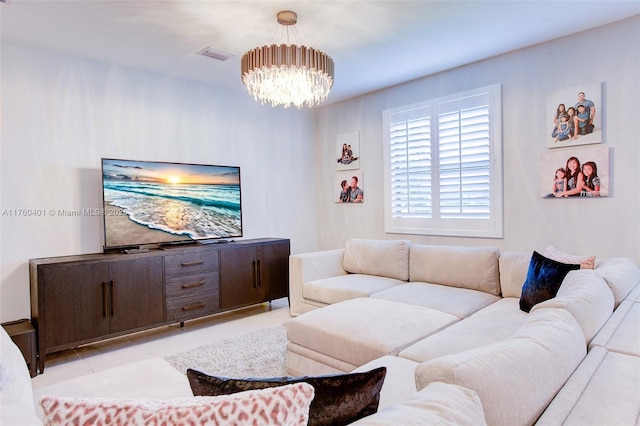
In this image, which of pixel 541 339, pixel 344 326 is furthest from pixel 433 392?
pixel 344 326

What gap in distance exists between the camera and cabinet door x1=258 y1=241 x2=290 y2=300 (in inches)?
166

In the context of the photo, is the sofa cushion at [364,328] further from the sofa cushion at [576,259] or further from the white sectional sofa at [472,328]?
the sofa cushion at [576,259]

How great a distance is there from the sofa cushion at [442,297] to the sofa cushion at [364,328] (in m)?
0.14

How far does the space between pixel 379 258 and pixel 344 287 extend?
63 cm

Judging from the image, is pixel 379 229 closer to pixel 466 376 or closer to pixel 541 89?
pixel 541 89

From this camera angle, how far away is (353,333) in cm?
224

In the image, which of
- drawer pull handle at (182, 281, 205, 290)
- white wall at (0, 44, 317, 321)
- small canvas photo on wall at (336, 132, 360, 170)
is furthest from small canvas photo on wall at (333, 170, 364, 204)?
drawer pull handle at (182, 281, 205, 290)

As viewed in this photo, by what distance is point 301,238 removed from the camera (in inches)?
209

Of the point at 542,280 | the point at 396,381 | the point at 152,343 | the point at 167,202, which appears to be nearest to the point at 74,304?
the point at 152,343

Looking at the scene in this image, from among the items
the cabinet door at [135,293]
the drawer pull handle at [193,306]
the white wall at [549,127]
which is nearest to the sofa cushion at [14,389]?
the cabinet door at [135,293]

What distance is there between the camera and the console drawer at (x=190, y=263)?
11.5ft

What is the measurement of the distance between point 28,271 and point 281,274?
235cm

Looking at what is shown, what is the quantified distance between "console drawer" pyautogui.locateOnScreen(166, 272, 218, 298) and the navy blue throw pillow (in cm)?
274

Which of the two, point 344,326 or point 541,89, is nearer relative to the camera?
point 344,326
